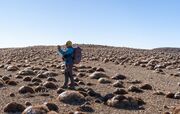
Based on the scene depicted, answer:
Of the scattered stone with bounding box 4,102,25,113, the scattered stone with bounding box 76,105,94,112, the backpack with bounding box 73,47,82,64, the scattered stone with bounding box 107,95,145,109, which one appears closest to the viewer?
the scattered stone with bounding box 4,102,25,113

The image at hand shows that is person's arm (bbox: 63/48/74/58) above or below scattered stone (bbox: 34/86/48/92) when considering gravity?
above

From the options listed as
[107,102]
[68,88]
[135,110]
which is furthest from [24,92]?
[135,110]

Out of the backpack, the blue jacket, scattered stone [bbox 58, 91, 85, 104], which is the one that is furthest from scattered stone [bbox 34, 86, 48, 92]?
scattered stone [bbox 58, 91, 85, 104]

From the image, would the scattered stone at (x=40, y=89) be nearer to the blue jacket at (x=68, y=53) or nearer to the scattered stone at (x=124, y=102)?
the blue jacket at (x=68, y=53)

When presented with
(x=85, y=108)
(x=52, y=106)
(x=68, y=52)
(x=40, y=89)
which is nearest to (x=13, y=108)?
(x=52, y=106)

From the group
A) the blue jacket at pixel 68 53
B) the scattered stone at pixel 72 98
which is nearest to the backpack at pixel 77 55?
the blue jacket at pixel 68 53

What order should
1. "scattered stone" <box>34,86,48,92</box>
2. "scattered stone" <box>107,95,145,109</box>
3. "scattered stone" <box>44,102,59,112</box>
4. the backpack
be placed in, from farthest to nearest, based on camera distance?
the backpack < "scattered stone" <box>34,86,48,92</box> < "scattered stone" <box>107,95,145,109</box> < "scattered stone" <box>44,102,59,112</box>

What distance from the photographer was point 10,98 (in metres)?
14.7

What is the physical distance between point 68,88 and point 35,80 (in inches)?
92.8

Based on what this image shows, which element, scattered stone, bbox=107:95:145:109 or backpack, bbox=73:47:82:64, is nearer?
scattered stone, bbox=107:95:145:109

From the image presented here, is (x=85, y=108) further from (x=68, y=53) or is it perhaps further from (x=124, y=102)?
(x=68, y=53)

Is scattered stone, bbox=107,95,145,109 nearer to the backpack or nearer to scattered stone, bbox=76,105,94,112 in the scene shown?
scattered stone, bbox=76,105,94,112

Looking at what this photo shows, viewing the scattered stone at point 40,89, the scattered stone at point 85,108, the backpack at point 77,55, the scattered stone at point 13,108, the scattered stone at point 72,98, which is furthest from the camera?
the backpack at point 77,55

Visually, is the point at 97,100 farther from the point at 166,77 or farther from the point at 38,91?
the point at 166,77
